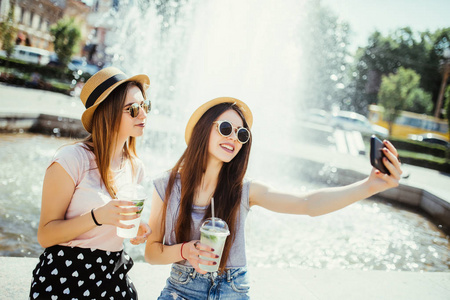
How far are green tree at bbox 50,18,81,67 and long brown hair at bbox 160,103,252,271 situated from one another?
27.8 metres

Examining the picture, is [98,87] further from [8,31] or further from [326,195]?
[8,31]

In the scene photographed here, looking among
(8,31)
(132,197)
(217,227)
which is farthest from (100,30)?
(217,227)

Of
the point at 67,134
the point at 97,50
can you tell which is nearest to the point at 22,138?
the point at 67,134

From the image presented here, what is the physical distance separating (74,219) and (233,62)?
1767cm

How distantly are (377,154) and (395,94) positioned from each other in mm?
28607

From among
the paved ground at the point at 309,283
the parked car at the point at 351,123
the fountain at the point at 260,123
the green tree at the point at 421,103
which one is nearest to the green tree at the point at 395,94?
the parked car at the point at 351,123

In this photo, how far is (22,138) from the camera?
8453 mm

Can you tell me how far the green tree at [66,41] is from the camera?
1055 inches

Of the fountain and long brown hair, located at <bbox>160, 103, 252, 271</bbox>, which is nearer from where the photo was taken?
long brown hair, located at <bbox>160, 103, 252, 271</bbox>

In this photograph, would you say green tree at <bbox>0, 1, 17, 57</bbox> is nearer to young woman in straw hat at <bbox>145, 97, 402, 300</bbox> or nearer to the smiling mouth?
young woman in straw hat at <bbox>145, 97, 402, 300</bbox>

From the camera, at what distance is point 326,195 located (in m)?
2.14

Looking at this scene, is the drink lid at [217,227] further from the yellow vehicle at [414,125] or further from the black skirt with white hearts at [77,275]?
the yellow vehicle at [414,125]

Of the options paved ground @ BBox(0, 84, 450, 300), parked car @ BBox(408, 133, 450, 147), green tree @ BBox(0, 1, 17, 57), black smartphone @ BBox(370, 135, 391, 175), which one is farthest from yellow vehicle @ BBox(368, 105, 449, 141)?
black smartphone @ BBox(370, 135, 391, 175)

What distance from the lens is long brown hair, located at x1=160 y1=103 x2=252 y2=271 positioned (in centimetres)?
208
